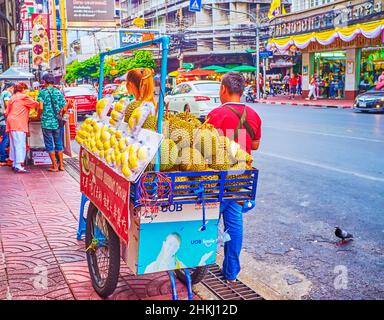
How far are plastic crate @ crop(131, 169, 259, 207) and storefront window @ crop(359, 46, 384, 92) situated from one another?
28.4m

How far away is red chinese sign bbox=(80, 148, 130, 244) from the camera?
3389 mm

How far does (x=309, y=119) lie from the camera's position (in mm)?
19781

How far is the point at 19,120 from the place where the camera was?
932 cm

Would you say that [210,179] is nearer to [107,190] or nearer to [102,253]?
[107,190]

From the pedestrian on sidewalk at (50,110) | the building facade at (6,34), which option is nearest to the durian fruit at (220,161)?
the pedestrian on sidewalk at (50,110)

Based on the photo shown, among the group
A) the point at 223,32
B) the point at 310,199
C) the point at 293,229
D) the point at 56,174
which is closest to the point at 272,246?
the point at 293,229

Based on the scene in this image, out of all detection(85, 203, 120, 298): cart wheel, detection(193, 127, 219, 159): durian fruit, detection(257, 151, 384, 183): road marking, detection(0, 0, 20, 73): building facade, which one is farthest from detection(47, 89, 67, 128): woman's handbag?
detection(0, 0, 20, 73): building facade

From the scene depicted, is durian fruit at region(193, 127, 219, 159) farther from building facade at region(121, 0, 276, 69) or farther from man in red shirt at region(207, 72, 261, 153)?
building facade at region(121, 0, 276, 69)

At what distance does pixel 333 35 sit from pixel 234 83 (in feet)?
83.3

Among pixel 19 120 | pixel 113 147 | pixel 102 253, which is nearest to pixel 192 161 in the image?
pixel 113 147

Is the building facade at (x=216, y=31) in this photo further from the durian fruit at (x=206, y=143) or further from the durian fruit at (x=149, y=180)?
the durian fruit at (x=149, y=180)

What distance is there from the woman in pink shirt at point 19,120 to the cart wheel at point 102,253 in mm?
5480

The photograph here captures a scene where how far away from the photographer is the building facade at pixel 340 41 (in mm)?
27031

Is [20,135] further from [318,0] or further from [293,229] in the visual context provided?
[318,0]
